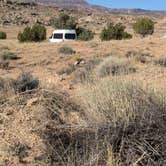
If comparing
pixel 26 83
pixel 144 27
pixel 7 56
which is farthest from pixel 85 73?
pixel 144 27

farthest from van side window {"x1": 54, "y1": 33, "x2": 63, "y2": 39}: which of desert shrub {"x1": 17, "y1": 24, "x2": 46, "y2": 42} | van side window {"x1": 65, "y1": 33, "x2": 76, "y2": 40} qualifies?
desert shrub {"x1": 17, "y1": 24, "x2": 46, "y2": 42}

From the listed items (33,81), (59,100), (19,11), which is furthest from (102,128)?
(19,11)

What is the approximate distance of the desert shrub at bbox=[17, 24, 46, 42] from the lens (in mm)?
41125

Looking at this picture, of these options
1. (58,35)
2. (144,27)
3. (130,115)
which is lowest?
(144,27)

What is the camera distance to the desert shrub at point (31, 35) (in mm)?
41125

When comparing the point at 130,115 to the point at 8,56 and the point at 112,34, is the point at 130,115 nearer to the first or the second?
the point at 8,56

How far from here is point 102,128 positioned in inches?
258

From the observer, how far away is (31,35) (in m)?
42.3

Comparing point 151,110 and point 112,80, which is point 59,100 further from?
point 151,110

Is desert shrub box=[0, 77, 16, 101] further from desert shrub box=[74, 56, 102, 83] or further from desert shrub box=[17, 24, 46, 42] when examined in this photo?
desert shrub box=[17, 24, 46, 42]

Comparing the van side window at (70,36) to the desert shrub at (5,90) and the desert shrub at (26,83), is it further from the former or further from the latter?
the desert shrub at (5,90)

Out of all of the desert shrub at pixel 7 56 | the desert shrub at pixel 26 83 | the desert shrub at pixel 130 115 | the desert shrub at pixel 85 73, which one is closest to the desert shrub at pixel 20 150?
the desert shrub at pixel 130 115

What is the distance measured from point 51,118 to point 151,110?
161cm

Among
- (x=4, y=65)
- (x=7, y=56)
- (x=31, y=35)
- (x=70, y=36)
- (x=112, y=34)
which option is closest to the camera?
(x=4, y=65)
